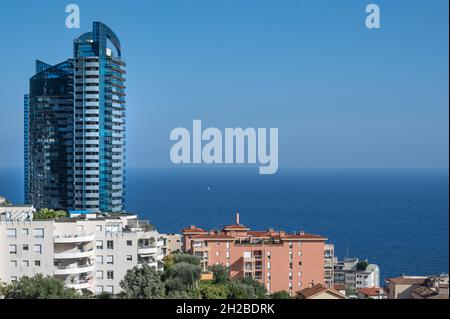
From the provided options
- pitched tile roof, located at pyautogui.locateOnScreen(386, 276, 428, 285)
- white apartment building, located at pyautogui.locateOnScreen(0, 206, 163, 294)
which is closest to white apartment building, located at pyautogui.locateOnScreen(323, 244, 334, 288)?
pitched tile roof, located at pyautogui.locateOnScreen(386, 276, 428, 285)

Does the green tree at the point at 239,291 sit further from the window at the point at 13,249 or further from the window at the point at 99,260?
the window at the point at 13,249

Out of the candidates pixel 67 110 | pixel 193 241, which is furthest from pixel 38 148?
pixel 193 241

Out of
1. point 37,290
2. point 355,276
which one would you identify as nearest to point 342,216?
point 355,276

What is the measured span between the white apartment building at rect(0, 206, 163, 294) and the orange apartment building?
17.2ft

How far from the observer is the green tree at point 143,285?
9594mm

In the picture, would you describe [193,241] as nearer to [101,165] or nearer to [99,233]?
[99,233]

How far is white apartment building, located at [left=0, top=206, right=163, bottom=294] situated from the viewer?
1129 cm

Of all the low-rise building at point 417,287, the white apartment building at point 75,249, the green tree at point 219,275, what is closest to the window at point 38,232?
the white apartment building at point 75,249

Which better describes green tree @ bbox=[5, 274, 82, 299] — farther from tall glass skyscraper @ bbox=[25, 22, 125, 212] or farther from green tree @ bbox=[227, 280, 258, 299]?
tall glass skyscraper @ bbox=[25, 22, 125, 212]

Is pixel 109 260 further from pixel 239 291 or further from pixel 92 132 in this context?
pixel 92 132

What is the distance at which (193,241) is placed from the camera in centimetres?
1822

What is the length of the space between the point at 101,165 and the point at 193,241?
386 inches

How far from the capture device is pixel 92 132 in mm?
26922

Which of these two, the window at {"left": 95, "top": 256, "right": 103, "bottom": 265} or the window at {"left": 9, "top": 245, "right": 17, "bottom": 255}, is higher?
the window at {"left": 9, "top": 245, "right": 17, "bottom": 255}
